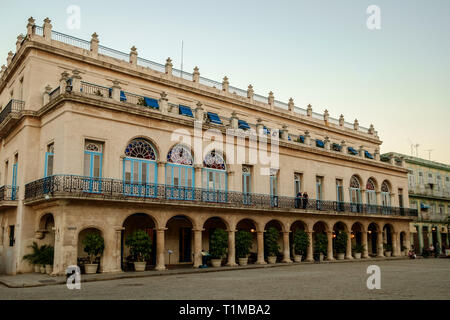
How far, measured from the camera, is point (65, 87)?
19859mm

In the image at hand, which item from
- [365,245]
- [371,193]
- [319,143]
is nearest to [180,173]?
[319,143]

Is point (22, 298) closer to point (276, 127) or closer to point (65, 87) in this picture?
point (65, 87)

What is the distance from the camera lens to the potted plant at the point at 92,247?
60.8ft

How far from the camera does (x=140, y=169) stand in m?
21.8

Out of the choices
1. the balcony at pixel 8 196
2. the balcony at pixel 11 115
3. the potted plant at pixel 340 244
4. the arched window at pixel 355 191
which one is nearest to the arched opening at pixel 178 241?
the balcony at pixel 8 196

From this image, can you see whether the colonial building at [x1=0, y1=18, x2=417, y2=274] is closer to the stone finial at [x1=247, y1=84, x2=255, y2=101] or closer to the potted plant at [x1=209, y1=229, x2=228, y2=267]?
the stone finial at [x1=247, y1=84, x2=255, y2=101]

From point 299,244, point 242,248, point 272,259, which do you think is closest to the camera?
point 242,248

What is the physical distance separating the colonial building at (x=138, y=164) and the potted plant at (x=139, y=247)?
654 mm

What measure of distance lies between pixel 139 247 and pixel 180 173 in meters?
4.99

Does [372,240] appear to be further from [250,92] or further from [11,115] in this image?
[11,115]

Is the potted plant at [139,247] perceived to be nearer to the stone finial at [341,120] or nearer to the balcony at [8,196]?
the balcony at [8,196]

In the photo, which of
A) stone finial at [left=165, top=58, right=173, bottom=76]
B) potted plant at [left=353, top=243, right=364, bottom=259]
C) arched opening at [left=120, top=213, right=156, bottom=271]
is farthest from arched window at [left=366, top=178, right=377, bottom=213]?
arched opening at [left=120, top=213, right=156, bottom=271]

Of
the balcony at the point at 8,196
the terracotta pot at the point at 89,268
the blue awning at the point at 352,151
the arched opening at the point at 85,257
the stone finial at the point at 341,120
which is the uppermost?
the stone finial at the point at 341,120

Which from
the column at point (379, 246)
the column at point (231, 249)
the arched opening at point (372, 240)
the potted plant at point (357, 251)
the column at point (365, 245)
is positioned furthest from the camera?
the arched opening at point (372, 240)
